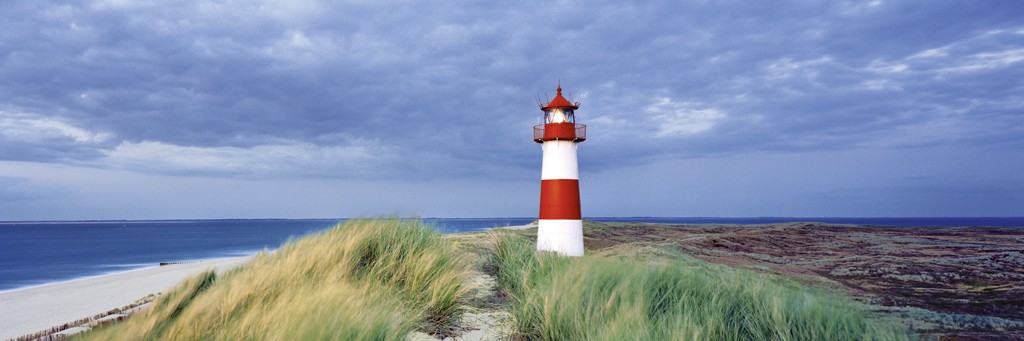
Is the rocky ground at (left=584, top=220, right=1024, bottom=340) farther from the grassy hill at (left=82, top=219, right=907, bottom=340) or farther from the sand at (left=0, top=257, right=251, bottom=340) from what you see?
the sand at (left=0, top=257, right=251, bottom=340)

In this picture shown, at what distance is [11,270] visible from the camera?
29.4 metres

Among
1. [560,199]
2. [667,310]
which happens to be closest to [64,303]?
[560,199]

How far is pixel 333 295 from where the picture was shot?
3844 mm

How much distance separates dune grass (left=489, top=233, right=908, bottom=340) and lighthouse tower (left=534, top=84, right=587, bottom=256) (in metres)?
5.52

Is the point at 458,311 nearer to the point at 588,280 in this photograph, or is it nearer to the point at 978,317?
the point at 588,280

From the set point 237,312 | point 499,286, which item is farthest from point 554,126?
point 237,312

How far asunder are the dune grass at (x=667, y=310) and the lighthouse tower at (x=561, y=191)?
5.52 m

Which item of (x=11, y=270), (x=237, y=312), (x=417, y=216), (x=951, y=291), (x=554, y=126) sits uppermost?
(x=554, y=126)

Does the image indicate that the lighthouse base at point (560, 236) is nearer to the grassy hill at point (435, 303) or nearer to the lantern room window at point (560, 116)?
the lantern room window at point (560, 116)

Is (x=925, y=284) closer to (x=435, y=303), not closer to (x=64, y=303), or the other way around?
(x=435, y=303)

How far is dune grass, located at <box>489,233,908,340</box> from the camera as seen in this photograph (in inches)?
154

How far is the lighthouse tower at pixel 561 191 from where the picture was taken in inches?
442

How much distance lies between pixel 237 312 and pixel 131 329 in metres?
0.74

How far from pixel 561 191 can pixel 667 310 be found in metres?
6.62
